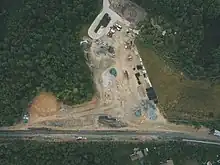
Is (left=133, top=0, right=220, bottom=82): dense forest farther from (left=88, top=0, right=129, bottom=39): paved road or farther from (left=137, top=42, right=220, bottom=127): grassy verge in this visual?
(left=88, top=0, right=129, bottom=39): paved road

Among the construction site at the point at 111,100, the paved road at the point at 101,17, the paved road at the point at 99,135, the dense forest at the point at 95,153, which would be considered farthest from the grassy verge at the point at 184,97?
the paved road at the point at 101,17

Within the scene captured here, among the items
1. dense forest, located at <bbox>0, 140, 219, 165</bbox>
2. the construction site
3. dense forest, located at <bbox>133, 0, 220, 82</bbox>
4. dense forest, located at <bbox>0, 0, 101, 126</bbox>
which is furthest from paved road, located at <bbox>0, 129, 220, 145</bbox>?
dense forest, located at <bbox>133, 0, 220, 82</bbox>

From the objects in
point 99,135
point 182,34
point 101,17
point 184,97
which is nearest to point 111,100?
point 99,135

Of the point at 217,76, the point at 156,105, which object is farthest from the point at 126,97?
the point at 217,76

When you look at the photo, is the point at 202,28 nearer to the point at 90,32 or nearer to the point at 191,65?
the point at 191,65

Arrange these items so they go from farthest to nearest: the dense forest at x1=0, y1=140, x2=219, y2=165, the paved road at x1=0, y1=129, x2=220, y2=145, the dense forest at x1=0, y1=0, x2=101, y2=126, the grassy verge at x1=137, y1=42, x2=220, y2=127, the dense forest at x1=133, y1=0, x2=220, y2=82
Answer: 1. the dense forest at x1=133, y1=0, x2=220, y2=82
2. the grassy verge at x1=137, y1=42, x2=220, y2=127
3. the paved road at x1=0, y1=129, x2=220, y2=145
4. the dense forest at x1=0, y1=0, x2=101, y2=126
5. the dense forest at x1=0, y1=140, x2=219, y2=165
